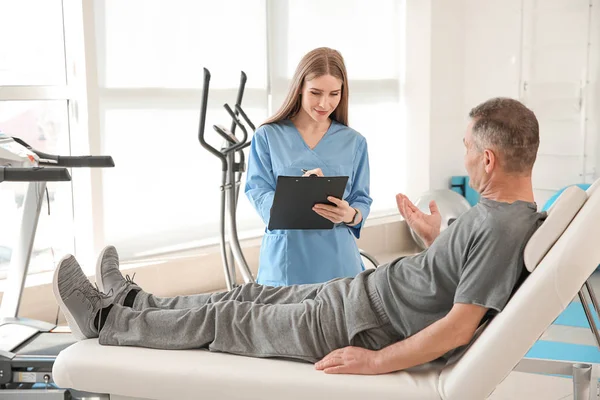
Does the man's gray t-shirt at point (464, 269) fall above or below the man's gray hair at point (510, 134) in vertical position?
below

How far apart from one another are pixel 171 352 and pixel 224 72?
3065 millimetres

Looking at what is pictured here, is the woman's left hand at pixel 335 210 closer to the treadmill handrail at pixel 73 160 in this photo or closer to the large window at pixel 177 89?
the treadmill handrail at pixel 73 160

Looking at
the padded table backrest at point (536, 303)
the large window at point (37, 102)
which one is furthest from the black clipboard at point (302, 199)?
the large window at point (37, 102)

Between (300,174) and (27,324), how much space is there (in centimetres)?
107

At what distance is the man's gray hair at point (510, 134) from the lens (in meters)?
1.92

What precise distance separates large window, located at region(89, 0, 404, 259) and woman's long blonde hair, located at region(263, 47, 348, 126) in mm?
1798

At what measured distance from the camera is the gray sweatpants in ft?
6.72

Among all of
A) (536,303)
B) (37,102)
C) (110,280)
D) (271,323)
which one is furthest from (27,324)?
(37,102)

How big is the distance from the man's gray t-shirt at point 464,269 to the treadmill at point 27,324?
863 millimetres

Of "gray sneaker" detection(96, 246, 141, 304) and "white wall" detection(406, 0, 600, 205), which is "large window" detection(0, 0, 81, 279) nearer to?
"gray sneaker" detection(96, 246, 141, 304)

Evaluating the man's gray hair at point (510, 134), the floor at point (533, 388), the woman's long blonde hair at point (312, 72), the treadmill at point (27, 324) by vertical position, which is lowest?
the floor at point (533, 388)

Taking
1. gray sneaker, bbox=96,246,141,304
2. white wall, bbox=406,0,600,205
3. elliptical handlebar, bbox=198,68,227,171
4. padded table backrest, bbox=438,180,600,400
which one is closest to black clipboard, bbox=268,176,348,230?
gray sneaker, bbox=96,246,141,304

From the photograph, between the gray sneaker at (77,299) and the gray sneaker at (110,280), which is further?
the gray sneaker at (110,280)

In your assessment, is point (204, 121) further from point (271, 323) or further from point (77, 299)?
point (271, 323)
